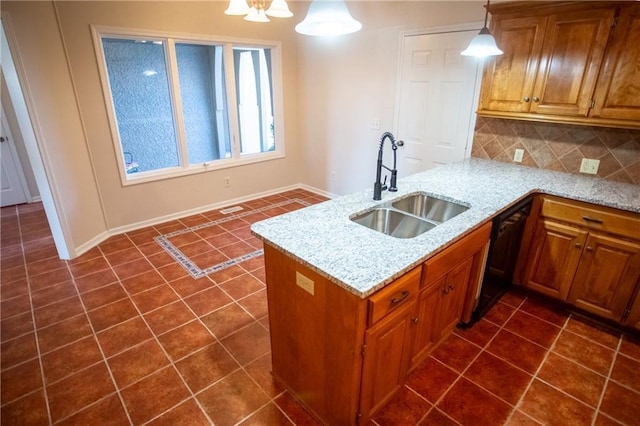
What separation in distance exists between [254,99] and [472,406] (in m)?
4.45

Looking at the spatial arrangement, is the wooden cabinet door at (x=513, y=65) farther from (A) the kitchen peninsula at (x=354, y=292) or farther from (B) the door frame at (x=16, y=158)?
(B) the door frame at (x=16, y=158)

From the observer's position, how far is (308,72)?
4.77m

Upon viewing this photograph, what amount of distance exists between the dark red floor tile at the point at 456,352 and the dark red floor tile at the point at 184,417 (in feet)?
4.61

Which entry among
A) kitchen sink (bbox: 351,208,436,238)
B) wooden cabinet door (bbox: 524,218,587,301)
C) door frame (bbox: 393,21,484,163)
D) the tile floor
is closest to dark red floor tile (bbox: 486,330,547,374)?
the tile floor

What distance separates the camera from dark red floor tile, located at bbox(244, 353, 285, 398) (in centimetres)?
189

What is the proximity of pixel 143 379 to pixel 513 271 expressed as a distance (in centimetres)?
A: 271

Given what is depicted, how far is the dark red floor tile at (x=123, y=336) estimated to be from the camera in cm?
220

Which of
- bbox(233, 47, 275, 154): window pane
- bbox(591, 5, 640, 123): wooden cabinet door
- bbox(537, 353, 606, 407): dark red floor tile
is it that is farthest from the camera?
bbox(233, 47, 275, 154): window pane

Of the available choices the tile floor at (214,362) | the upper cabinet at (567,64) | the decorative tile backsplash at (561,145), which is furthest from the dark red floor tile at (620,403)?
the upper cabinet at (567,64)

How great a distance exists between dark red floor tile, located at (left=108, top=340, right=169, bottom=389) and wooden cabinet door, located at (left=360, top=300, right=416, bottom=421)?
1299mm

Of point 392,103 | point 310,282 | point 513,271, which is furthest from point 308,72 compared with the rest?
point 310,282

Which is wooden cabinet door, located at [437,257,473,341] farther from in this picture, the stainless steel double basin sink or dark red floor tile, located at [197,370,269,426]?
dark red floor tile, located at [197,370,269,426]


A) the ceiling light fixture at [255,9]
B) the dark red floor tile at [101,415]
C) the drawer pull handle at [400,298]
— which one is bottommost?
the dark red floor tile at [101,415]

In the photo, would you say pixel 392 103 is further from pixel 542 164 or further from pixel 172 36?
pixel 172 36
